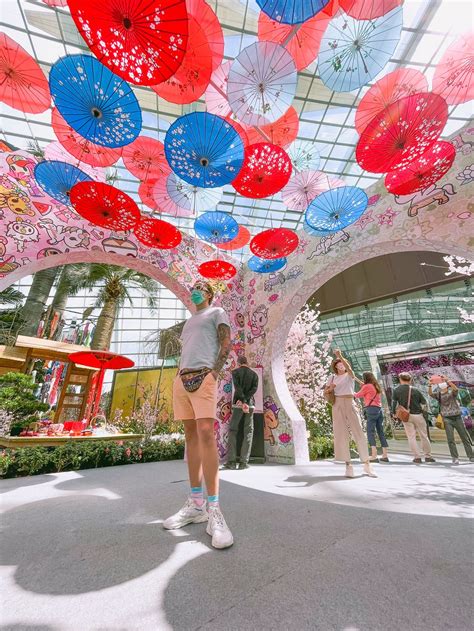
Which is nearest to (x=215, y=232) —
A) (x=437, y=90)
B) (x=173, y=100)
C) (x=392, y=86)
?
(x=173, y=100)

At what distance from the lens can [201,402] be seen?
6.77ft

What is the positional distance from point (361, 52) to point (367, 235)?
2542mm

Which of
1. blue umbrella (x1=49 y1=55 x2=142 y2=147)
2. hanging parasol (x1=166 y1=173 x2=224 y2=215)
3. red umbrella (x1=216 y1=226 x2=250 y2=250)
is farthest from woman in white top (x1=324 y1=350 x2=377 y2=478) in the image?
blue umbrella (x1=49 y1=55 x2=142 y2=147)

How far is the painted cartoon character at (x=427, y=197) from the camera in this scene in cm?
424

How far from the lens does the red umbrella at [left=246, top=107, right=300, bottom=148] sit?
4.39 metres

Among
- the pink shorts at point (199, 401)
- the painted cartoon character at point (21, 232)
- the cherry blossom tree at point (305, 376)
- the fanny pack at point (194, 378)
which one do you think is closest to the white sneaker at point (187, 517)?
the pink shorts at point (199, 401)

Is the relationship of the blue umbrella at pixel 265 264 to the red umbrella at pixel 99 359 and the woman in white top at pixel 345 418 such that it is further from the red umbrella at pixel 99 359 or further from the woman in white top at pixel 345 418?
the red umbrella at pixel 99 359

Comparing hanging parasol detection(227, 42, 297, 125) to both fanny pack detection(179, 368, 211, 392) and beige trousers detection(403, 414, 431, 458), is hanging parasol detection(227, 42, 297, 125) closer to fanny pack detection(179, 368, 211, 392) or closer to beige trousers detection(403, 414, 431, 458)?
fanny pack detection(179, 368, 211, 392)

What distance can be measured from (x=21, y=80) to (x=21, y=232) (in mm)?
2118

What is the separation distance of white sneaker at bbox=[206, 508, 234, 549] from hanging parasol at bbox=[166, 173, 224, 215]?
438 centimetres

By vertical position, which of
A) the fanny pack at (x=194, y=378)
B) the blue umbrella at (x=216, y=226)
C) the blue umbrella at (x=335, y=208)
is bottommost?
the fanny pack at (x=194, y=378)

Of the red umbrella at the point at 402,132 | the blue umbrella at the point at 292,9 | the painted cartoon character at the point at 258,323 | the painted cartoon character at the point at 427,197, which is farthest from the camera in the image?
the painted cartoon character at the point at 258,323

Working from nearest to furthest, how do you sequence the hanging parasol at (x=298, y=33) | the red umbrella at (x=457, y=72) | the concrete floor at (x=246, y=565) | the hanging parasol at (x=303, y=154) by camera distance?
the concrete floor at (x=246, y=565) → the red umbrella at (x=457, y=72) → the hanging parasol at (x=298, y=33) → the hanging parasol at (x=303, y=154)

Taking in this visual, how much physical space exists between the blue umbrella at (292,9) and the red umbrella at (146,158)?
7.82 feet
